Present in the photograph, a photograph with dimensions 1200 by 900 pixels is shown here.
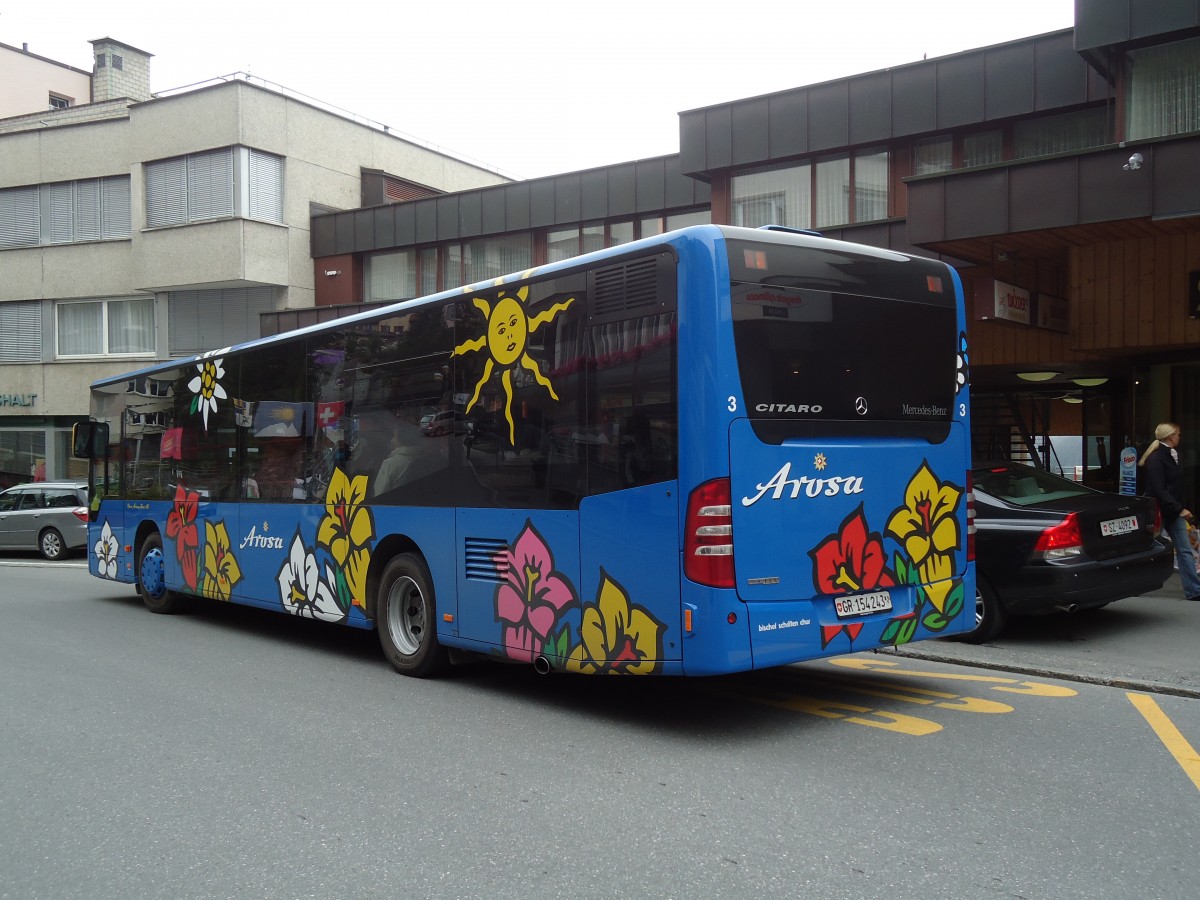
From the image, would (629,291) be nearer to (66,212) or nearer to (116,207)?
(116,207)

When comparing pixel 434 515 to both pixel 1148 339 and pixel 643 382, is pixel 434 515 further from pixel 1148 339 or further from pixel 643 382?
pixel 1148 339

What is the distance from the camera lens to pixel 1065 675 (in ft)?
25.8

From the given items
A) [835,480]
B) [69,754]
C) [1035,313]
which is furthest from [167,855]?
[1035,313]

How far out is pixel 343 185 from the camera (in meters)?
29.9

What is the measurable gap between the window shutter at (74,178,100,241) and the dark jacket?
91.4 feet

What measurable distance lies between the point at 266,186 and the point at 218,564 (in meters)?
19.2

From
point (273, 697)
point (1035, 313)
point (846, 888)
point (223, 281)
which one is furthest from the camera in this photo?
point (223, 281)

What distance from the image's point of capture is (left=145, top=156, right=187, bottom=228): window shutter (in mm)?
28547

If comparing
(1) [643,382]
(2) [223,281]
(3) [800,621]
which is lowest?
(3) [800,621]

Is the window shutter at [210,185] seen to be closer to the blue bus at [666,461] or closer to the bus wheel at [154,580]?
the bus wheel at [154,580]

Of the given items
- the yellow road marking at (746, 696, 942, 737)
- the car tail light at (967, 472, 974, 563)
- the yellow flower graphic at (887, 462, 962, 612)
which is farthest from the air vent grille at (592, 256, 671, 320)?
the yellow road marking at (746, 696, 942, 737)

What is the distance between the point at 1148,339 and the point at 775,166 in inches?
265

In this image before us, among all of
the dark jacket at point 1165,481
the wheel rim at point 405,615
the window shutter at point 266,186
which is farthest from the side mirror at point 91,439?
the window shutter at point 266,186

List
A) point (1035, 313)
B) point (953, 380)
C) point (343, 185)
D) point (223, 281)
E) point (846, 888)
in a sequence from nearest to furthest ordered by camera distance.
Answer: point (846, 888)
point (953, 380)
point (1035, 313)
point (223, 281)
point (343, 185)
